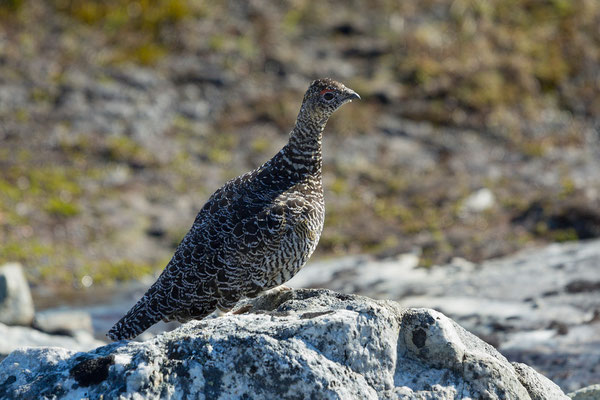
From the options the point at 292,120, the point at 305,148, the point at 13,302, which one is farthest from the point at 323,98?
the point at 292,120

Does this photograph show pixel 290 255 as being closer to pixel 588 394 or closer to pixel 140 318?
pixel 140 318

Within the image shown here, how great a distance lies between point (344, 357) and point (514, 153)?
1527 centimetres

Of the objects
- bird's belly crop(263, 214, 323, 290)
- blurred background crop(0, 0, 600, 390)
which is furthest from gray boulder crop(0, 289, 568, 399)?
blurred background crop(0, 0, 600, 390)

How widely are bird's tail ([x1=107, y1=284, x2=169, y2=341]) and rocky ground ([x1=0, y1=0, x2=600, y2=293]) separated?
6.53 m

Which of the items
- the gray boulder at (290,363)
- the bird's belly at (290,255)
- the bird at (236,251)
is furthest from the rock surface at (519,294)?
the gray boulder at (290,363)

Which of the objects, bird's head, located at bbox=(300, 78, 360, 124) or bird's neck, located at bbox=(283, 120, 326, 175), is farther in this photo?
bird's head, located at bbox=(300, 78, 360, 124)

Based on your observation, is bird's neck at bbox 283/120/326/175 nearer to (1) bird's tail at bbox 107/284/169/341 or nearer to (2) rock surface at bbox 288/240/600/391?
(1) bird's tail at bbox 107/284/169/341

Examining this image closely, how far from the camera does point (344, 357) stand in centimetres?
448

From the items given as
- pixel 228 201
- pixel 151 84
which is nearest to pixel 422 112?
pixel 151 84

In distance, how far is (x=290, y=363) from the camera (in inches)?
171

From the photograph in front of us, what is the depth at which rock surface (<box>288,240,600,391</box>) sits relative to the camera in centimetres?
859

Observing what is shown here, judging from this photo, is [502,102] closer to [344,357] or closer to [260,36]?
[260,36]

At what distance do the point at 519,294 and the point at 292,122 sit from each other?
1024 cm

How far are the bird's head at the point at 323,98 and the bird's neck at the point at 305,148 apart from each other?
0.10 m
